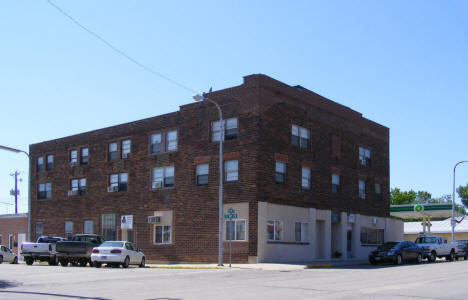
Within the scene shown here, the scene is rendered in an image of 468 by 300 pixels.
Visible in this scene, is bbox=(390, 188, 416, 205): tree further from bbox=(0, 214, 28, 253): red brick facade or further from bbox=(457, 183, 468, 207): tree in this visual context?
bbox=(0, 214, 28, 253): red brick facade

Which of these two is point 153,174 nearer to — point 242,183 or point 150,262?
point 150,262

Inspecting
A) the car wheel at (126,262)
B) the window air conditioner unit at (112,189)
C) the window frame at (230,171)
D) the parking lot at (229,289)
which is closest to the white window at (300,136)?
the window frame at (230,171)

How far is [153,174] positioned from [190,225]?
219 inches

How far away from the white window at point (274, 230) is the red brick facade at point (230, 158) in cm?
128

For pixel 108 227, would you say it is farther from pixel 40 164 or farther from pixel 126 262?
pixel 126 262

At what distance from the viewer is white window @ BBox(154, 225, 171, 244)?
3728 cm

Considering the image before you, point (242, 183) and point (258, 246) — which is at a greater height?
point (242, 183)

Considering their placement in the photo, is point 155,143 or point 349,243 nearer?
point 155,143

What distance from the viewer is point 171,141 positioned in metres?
38.2

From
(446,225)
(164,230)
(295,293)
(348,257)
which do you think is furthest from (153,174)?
(446,225)

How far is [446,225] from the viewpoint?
66.9 metres

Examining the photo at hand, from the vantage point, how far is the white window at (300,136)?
3578 cm

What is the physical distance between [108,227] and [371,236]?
67.6ft

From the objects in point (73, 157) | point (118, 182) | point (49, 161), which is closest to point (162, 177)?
point (118, 182)
